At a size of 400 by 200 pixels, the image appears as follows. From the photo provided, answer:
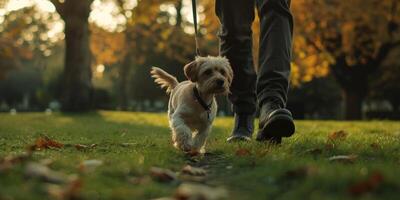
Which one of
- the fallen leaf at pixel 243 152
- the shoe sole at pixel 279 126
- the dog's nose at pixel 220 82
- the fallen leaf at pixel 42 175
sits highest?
the dog's nose at pixel 220 82

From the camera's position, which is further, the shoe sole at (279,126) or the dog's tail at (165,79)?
the dog's tail at (165,79)

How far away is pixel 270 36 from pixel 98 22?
28.7 meters

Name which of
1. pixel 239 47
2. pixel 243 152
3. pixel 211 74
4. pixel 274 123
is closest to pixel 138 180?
pixel 243 152

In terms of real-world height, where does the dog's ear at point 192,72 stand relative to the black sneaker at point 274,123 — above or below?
above

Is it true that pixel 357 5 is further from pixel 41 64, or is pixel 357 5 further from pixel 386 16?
pixel 41 64

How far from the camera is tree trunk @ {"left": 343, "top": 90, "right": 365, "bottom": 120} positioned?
29062 millimetres

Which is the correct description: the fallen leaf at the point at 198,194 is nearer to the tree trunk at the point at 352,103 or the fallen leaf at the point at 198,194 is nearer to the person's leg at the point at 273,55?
the person's leg at the point at 273,55

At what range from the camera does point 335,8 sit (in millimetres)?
25250

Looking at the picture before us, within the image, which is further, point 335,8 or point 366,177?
point 335,8

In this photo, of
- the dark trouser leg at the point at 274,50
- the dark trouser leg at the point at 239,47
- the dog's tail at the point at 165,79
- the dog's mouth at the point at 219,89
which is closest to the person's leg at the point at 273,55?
the dark trouser leg at the point at 274,50

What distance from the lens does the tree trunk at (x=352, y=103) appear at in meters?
29.1

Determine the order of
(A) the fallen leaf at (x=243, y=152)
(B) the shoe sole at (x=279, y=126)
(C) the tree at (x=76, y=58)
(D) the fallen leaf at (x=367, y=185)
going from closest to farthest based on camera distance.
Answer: (D) the fallen leaf at (x=367, y=185), (A) the fallen leaf at (x=243, y=152), (B) the shoe sole at (x=279, y=126), (C) the tree at (x=76, y=58)

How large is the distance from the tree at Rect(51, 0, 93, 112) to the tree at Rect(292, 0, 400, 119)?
873cm

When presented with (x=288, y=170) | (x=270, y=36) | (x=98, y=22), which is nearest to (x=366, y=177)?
(x=288, y=170)
